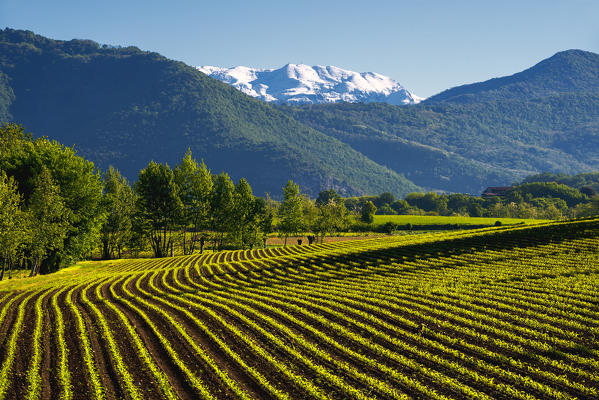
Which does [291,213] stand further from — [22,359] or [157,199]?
[22,359]

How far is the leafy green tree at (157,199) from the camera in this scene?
77125mm

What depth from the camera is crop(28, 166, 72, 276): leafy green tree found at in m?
53.4

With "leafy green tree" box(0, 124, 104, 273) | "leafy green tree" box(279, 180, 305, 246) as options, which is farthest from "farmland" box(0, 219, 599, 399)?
"leafy green tree" box(279, 180, 305, 246)

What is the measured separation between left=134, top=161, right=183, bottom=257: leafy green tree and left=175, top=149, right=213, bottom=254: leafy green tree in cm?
175

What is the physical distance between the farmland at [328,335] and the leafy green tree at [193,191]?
127 ft

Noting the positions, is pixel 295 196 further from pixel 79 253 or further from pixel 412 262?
pixel 412 262

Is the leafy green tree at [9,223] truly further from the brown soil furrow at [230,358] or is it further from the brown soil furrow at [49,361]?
the brown soil furrow at [230,358]

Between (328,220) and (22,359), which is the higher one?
(328,220)

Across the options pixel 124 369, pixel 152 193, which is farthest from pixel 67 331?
pixel 152 193

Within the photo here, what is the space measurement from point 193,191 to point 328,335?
62817 millimetres

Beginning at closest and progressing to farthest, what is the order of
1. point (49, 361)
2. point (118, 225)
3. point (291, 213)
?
1. point (49, 361)
2. point (118, 225)
3. point (291, 213)

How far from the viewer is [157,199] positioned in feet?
256

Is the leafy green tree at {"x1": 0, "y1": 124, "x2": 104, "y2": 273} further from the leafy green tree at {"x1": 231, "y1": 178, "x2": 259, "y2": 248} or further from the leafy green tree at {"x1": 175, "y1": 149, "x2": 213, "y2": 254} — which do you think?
the leafy green tree at {"x1": 231, "y1": 178, "x2": 259, "y2": 248}

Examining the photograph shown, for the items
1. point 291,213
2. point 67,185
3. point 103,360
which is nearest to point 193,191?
point 67,185
